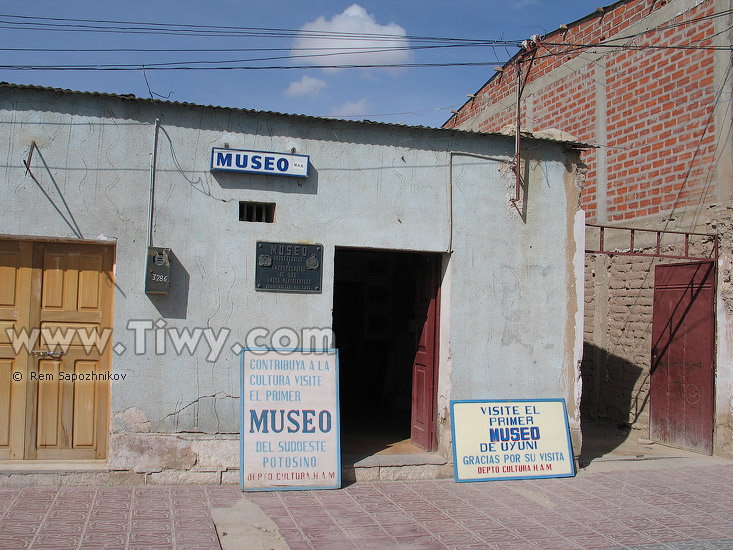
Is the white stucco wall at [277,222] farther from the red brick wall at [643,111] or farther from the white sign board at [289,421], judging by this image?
the red brick wall at [643,111]

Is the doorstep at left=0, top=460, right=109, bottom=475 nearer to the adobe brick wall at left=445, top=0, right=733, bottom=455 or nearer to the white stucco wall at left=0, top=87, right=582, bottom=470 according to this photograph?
the white stucco wall at left=0, top=87, right=582, bottom=470

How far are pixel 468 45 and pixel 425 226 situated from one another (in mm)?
3287

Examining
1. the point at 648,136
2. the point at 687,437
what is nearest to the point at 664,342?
the point at 687,437

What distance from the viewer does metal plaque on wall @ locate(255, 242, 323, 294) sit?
670 cm

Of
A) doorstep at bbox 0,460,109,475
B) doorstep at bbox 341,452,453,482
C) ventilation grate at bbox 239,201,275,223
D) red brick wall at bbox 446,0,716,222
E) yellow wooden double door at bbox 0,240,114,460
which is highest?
red brick wall at bbox 446,0,716,222

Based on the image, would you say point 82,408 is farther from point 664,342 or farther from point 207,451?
point 664,342

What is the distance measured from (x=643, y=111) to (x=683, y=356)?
3.90 metres

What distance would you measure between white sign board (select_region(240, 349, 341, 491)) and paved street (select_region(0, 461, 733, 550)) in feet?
0.67

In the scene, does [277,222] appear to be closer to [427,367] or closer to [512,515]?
[427,367]

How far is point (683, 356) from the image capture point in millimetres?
9406

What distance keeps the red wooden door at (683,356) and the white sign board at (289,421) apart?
5.55 m

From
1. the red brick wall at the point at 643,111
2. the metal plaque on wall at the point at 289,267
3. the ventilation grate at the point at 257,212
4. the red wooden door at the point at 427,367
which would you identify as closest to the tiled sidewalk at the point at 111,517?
the metal plaque on wall at the point at 289,267

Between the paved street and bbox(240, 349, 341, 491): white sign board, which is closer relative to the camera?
the paved street

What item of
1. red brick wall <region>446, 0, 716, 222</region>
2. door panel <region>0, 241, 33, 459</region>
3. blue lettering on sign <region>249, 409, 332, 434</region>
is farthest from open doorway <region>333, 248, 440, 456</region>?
door panel <region>0, 241, 33, 459</region>
